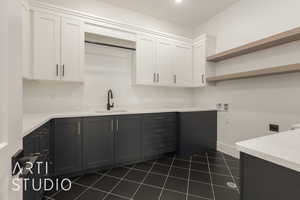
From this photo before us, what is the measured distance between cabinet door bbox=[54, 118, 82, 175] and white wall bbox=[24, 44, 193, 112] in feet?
2.16

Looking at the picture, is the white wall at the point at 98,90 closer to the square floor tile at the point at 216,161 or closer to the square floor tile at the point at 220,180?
the square floor tile at the point at 216,161

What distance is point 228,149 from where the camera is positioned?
3100mm

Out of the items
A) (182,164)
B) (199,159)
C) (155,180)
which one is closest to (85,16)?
(155,180)

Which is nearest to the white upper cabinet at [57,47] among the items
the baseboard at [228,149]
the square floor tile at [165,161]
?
the square floor tile at [165,161]

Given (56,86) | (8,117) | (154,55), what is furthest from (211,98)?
(8,117)

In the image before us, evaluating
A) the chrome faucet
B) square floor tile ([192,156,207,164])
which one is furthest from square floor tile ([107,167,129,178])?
square floor tile ([192,156,207,164])

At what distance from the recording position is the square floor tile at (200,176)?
2111mm

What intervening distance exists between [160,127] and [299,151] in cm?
219

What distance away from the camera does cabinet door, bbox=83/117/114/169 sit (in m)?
2.22

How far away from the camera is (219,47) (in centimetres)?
333

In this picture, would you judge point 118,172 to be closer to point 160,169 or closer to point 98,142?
point 98,142

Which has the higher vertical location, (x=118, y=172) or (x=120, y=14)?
(x=120, y=14)

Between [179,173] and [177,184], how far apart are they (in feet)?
1.00

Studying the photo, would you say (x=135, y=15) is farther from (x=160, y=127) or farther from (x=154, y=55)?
(x=160, y=127)
